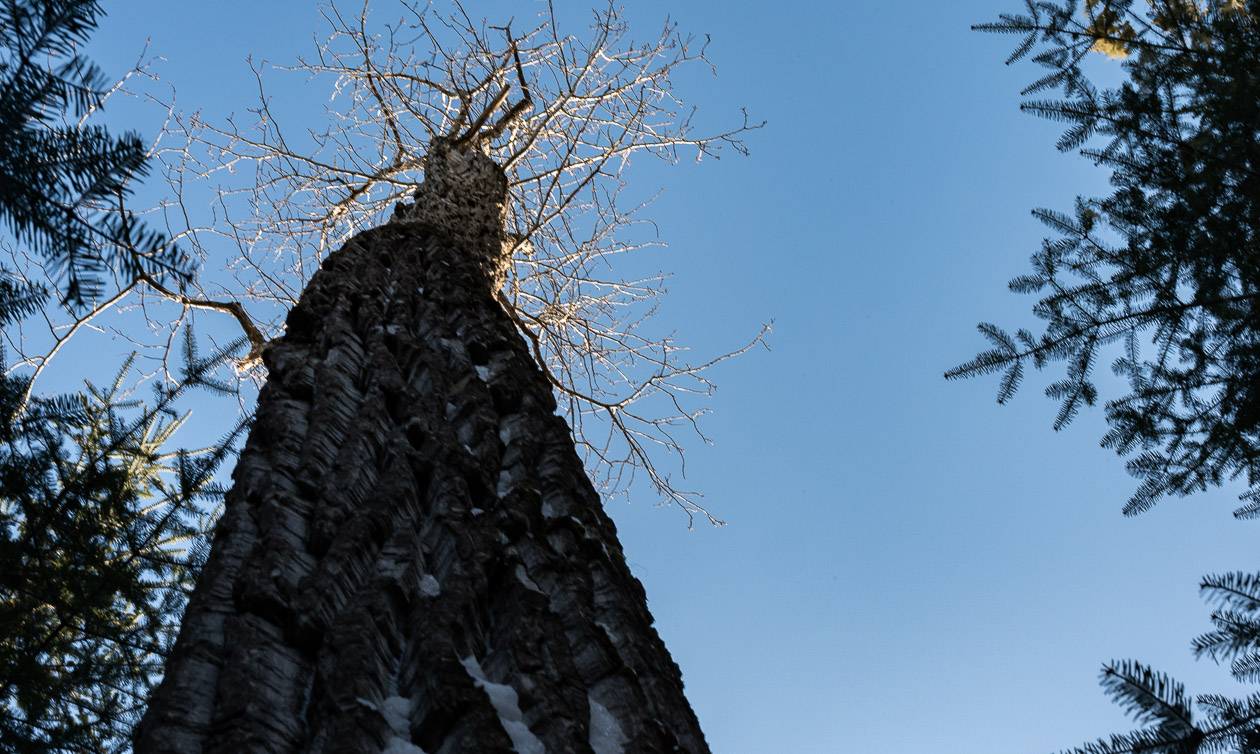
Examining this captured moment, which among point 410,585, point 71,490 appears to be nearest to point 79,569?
point 71,490

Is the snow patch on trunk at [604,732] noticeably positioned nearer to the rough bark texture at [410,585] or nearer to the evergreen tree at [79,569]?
the rough bark texture at [410,585]

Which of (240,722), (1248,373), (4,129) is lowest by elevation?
(240,722)

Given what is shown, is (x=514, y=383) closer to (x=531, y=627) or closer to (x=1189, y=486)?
(x=531, y=627)

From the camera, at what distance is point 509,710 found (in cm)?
172

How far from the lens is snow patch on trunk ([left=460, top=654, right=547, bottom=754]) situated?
5.43ft

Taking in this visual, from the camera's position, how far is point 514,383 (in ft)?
10.5

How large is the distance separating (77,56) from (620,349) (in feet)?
22.6

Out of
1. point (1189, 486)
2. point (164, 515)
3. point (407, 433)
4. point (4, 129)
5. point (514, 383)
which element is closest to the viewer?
point (4, 129)

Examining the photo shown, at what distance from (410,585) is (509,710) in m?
0.34

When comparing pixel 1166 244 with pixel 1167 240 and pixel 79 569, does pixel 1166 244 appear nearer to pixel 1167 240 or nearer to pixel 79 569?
pixel 1167 240

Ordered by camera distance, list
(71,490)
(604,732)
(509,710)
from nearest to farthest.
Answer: (509,710) → (604,732) → (71,490)

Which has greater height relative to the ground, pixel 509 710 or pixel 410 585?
pixel 410 585

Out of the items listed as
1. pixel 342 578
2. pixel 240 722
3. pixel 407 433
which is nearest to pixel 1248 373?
pixel 407 433

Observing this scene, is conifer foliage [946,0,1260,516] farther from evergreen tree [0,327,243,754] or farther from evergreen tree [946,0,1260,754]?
evergreen tree [0,327,243,754]
